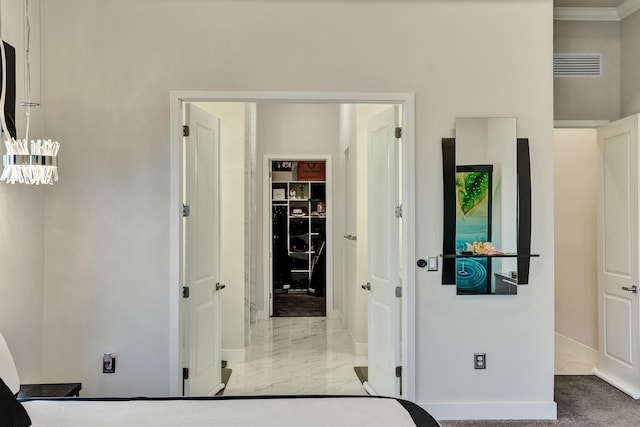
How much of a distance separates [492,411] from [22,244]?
3.35 metres

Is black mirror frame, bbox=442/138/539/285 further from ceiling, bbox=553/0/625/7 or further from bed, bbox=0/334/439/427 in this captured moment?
ceiling, bbox=553/0/625/7

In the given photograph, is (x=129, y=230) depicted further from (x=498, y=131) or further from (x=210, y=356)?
(x=498, y=131)

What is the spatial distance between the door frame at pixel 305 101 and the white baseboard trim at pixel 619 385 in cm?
192

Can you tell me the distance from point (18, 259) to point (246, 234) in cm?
237

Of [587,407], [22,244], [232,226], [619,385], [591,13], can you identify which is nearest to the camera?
[22,244]

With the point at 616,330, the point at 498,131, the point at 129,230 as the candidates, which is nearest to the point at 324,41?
the point at 498,131

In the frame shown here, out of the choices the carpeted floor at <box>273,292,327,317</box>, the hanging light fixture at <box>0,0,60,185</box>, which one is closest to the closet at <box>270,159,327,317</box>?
the carpeted floor at <box>273,292,327,317</box>

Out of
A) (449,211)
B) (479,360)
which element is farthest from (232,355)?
(449,211)

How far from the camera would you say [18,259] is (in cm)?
279

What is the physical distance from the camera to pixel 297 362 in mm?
4621

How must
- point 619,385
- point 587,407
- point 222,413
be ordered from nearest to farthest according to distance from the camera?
point 222,413 < point 587,407 < point 619,385

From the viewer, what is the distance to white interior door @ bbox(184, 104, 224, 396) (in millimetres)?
3203

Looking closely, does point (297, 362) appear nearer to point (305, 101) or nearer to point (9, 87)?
point (305, 101)

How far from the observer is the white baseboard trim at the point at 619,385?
356 cm
